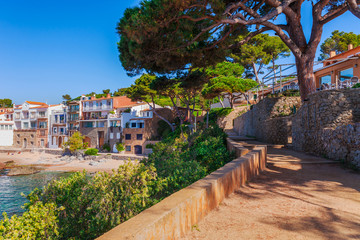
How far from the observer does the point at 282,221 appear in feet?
11.7

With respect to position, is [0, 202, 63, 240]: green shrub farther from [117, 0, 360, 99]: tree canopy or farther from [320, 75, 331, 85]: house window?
[320, 75, 331, 85]: house window

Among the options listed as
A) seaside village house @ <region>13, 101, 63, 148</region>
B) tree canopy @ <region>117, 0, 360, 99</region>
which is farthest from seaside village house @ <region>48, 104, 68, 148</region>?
tree canopy @ <region>117, 0, 360, 99</region>

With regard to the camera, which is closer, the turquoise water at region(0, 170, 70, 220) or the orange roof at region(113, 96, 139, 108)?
the turquoise water at region(0, 170, 70, 220)

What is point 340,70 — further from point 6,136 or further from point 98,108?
point 6,136

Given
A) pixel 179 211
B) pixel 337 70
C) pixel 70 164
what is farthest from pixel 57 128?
pixel 179 211

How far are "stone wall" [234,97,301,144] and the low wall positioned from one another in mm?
11591

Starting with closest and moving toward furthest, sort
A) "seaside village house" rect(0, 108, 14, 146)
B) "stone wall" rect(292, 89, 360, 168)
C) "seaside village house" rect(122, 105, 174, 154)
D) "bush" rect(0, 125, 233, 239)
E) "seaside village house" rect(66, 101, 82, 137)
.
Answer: "bush" rect(0, 125, 233, 239), "stone wall" rect(292, 89, 360, 168), "seaside village house" rect(122, 105, 174, 154), "seaside village house" rect(66, 101, 82, 137), "seaside village house" rect(0, 108, 14, 146)

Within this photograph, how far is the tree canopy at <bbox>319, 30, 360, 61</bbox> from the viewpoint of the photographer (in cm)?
3694

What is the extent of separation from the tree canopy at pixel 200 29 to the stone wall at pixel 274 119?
127 inches

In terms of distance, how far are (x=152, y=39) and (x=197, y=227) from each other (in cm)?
819

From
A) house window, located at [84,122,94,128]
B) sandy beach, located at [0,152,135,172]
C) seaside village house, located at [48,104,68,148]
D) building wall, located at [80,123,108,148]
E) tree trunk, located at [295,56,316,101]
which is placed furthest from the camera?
seaside village house, located at [48,104,68,148]

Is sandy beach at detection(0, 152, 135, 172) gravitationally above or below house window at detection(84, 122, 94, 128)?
below

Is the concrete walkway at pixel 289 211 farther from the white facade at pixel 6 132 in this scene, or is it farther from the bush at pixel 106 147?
the white facade at pixel 6 132

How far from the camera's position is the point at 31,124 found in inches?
2356
